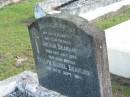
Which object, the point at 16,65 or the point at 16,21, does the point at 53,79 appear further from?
the point at 16,21

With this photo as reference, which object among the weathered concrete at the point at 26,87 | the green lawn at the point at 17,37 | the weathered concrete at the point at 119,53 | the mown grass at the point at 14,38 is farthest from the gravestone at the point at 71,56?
the mown grass at the point at 14,38

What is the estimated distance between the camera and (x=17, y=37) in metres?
9.81

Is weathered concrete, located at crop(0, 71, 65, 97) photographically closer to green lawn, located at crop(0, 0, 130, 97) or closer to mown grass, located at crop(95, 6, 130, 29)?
green lawn, located at crop(0, 0, 130, 97)

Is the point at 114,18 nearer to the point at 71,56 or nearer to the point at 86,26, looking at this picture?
the point at 71,56

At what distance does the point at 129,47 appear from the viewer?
7145mm

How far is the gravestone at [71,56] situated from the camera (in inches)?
214

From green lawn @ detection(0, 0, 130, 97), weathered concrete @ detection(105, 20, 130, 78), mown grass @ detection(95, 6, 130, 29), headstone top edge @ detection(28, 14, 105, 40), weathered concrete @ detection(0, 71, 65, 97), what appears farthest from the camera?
mown grass @ detection(95, 6, 130, 29)

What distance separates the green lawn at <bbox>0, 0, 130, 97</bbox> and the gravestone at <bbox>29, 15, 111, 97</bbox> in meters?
1.13

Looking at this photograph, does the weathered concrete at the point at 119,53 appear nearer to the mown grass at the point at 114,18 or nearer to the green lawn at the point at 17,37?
the green lawn at the point at 17,37

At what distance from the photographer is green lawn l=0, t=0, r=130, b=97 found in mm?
8016

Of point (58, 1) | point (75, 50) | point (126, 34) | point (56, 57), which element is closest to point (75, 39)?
point (75, 50)

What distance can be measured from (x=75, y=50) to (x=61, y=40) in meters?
0.30

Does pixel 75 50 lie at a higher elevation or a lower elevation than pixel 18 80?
higher

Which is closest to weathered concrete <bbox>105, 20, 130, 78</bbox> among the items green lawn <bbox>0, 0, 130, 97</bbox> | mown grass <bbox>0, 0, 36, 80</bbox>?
green lawn <bbox>0, 0, 130, 97</bbox>
